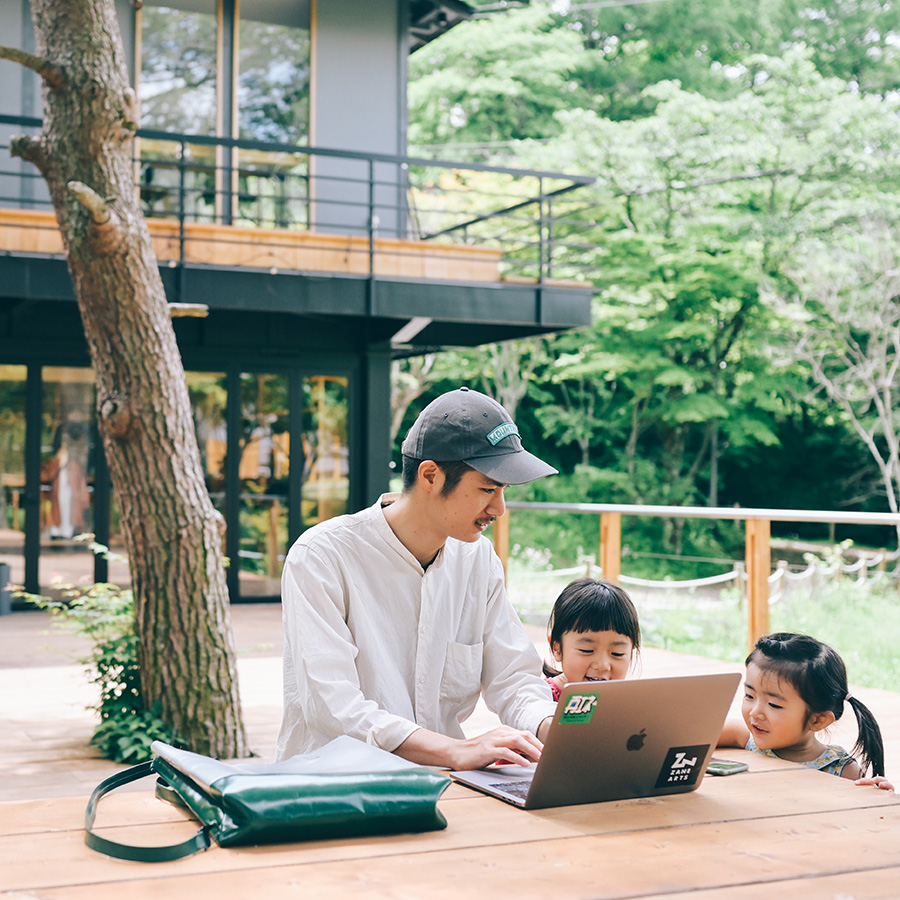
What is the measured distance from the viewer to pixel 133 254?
4.08 metres

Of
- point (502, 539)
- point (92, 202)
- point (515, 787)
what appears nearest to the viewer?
point (515, 787)

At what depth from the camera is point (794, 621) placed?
580 cm

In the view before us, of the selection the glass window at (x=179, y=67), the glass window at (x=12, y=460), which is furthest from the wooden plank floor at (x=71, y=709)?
the glass window at (x=179, y=67)

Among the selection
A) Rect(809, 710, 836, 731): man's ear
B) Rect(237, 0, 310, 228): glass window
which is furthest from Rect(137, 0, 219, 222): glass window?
Rect(809, 710, 836, 731): man's ear

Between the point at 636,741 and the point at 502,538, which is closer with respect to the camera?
the point at 636,741

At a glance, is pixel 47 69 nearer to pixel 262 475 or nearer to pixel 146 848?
pixel 146 848

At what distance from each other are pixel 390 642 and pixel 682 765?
1.97ft

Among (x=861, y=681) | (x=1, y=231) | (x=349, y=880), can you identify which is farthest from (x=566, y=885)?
(x=1, y=231)

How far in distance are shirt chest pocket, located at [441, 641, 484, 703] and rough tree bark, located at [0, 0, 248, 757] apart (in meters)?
2.35

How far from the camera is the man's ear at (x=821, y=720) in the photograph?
2.28 m

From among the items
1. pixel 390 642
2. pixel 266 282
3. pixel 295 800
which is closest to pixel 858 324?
pixel 266 282

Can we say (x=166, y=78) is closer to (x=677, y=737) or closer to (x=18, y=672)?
(x=18, y=672)

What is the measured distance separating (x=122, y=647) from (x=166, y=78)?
632 cm

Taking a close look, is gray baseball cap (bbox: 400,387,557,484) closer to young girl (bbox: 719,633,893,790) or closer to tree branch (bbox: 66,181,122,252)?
young girl (bbox: 719,633,893,790)
